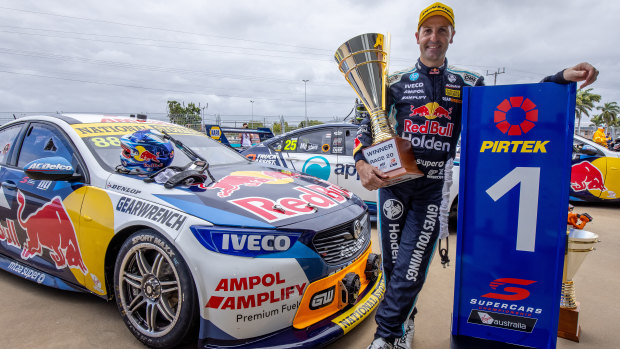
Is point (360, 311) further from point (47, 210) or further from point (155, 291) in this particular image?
point (47, 210)

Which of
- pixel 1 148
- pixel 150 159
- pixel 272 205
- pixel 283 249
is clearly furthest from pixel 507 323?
pixel 1 148

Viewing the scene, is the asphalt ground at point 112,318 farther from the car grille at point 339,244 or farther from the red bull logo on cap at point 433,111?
the red bull logo on cap at point 433,111

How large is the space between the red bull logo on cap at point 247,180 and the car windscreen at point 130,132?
0.44 m

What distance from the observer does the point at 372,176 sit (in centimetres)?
168

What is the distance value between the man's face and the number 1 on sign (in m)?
0.64

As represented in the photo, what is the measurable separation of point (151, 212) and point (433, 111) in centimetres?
154

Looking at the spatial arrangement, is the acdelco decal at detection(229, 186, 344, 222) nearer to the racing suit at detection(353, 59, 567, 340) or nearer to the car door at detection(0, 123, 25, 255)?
the racing suit at detection(353, 59, 567, 340)

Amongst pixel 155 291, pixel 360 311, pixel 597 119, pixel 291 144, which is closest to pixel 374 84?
pixel 360 311

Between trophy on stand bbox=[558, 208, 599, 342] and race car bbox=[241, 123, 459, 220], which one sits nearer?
trophy on stand bbox=[558, 208, 599, 342]

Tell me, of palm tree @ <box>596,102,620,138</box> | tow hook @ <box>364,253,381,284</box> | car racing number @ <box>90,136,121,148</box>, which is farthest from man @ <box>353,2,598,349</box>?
palm tree @ <box>596,102,620,138</box>

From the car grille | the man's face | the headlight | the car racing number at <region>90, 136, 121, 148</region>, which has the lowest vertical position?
the car grille

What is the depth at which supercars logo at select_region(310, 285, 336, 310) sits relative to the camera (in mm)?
1895

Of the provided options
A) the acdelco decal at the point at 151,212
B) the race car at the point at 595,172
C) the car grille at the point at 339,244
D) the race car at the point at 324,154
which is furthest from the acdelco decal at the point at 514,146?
the race car at the point at 595,172

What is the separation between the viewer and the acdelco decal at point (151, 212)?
1.87 metres
